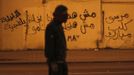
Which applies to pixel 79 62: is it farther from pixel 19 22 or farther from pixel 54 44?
pixel 54 44

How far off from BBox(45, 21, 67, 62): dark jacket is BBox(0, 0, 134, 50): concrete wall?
59.3 ft

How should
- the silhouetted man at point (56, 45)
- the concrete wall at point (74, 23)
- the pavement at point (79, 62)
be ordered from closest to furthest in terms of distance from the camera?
the silhouetted man at point (56, 45), the pavement at point (79, 62), the concrete wall at point (74, 23)

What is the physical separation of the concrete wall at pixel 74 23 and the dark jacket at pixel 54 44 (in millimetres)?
18084

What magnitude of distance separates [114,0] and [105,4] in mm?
511

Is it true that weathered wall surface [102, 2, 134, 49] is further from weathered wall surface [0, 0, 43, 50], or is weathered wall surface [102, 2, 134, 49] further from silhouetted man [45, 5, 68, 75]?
silhouetted man [45, 5, 68, 75]

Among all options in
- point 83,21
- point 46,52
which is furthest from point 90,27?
point 46,52

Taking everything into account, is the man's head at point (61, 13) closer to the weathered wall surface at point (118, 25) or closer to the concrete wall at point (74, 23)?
the concrete wall at point (74, 23)

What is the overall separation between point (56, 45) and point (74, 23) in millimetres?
18287

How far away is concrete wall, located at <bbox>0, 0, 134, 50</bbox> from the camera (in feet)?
88.1

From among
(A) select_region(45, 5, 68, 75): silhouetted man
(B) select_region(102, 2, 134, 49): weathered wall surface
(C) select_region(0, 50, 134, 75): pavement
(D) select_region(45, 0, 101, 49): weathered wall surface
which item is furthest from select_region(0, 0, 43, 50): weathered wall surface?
(A) select_region(45, 5, 68, 75): silhouetted man

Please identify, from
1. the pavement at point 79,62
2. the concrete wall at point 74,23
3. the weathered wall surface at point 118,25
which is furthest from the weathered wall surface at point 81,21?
the pavement at point 79,62

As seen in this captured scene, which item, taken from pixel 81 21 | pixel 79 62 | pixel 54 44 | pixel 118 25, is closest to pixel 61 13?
pixel 54 44

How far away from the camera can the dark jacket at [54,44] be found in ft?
28.2

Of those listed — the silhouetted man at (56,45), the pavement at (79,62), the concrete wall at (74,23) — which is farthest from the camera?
the concrete wall at (74,23)
